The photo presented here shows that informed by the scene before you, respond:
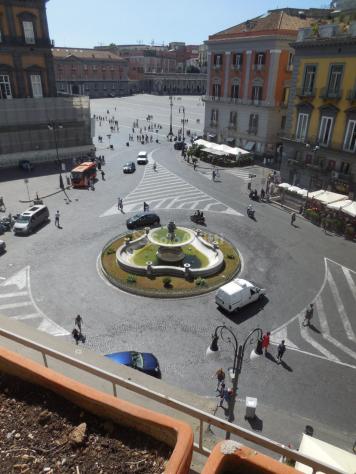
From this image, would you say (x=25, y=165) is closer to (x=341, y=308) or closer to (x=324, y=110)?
(x=324, y=110)

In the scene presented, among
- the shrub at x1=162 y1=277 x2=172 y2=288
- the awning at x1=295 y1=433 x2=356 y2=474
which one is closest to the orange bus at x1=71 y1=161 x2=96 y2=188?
the shrub at x1=162 y1=277 x2=172 y2=288

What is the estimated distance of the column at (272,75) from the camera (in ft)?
161

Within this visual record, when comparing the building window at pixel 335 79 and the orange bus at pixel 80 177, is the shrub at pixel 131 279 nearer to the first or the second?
the orange bus at pixel 80 177

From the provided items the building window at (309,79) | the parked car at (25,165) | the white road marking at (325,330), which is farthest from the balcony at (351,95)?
the parked car at (25,165)

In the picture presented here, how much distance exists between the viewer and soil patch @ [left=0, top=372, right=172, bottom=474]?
11.6 feet

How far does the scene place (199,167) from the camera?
166 feet

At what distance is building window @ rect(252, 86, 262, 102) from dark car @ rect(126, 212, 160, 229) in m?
31.6

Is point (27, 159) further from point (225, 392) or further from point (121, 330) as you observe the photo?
point (225, 392)

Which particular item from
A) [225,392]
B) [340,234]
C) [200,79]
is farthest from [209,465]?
[200,79]

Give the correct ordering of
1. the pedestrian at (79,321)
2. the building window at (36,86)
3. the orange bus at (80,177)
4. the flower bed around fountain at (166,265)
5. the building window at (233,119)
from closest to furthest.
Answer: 1. the pedestrian at (79,321)
2. the flower bed around fountain at (166,265)
3. the orange bus at (80,177)
4. the building window at (36,86)
5. the building window at (233,119)

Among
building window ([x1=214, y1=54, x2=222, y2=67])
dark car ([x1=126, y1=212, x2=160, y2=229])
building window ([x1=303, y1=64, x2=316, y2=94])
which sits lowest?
dark car ([x1=126, y1=212, x2=160, y2=229])

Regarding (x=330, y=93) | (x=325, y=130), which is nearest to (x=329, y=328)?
(x=325, y=130)

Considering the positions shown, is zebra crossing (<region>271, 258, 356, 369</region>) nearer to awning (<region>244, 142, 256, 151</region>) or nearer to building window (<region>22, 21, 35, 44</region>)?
awning (<region>244, 142, 256, 151</region>)

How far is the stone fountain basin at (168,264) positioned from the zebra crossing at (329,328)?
6.55 metres
